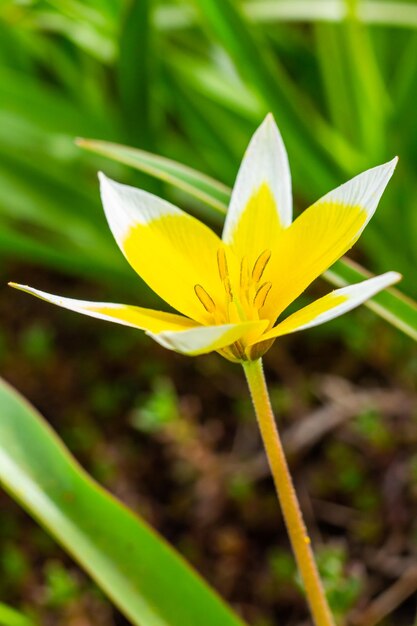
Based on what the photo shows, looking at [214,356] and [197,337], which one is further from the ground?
[197,337]

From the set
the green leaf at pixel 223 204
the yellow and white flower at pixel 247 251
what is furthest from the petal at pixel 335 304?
the green leaf at pixel 223 204

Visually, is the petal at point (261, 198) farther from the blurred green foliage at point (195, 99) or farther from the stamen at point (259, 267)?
the blurred green foliage at point (195, 99)

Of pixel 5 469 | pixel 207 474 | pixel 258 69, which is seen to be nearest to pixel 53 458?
pixel 5 469

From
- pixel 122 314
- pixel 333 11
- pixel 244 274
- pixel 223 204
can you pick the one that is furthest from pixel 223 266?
pixel 333 11

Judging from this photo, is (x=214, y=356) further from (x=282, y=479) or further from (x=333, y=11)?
(x=282, y=479)

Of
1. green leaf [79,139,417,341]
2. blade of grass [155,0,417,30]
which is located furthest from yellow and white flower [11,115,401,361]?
blade of grass [155,0,417,30]

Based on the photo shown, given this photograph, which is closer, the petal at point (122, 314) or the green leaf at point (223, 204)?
the petal at point (122, 314)

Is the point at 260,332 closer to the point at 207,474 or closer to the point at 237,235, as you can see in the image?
the point at 237,235
